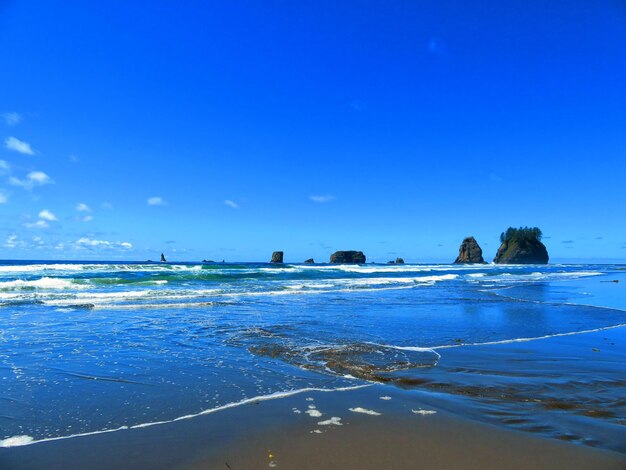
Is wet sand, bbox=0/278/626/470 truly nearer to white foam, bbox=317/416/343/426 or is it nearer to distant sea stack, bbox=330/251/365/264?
white foam, bbox=317/416/343/426

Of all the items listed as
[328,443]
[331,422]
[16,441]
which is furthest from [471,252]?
[16,441]

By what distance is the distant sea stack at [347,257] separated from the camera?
133m

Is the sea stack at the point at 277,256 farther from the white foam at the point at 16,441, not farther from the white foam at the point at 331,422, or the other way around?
the white foam at the point at 16,441

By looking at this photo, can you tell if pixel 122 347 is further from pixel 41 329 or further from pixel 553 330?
pixel 553 330

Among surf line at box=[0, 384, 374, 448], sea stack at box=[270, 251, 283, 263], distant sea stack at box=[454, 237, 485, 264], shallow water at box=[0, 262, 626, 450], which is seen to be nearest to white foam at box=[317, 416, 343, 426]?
surf line at box=[0, 384, 374, 448]

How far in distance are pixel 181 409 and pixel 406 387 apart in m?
3.06

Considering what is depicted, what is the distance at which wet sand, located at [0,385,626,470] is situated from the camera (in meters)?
3.36

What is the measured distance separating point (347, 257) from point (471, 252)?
4950cm

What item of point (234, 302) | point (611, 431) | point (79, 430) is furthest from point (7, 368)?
point (234, 302)

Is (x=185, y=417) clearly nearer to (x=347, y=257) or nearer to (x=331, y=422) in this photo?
(x=331, y=422)

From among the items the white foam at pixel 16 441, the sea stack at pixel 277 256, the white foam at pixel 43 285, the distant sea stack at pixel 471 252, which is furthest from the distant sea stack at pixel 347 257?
the white foam at pixel 16 441

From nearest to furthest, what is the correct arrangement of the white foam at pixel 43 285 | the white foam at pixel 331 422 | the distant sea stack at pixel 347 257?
the white foam at pixel 331 422 → the white foam at pixel 43 285 → the distant sea stack at pixel 347 257

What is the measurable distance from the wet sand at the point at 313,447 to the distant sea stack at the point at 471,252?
151762mm

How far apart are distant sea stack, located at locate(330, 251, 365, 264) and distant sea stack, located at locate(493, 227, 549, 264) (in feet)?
180
